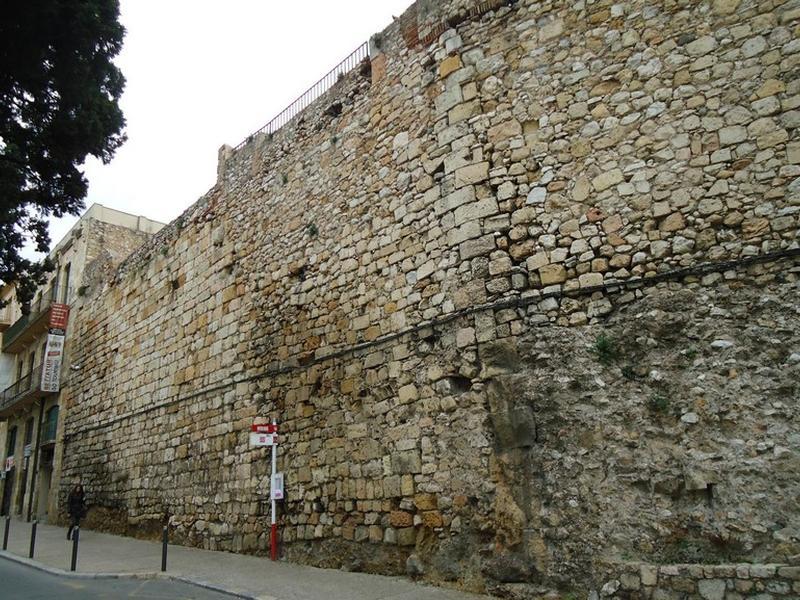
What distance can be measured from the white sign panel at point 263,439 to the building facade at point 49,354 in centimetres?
1020

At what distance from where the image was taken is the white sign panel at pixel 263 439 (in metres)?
8.86

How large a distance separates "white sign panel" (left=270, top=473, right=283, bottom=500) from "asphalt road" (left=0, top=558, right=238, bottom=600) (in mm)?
1627

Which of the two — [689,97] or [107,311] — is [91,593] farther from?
[107,311]

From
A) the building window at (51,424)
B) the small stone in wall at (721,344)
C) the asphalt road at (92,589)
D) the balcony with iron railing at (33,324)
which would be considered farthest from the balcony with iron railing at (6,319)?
the small stone in wall at (721,344)

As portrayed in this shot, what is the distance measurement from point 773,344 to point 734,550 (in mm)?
1706

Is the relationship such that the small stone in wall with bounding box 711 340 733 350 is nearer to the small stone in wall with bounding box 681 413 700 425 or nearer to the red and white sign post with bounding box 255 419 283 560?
the small stone in wall with bounding box 681 413 700 425

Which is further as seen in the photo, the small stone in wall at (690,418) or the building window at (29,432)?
the building window at (29,432)

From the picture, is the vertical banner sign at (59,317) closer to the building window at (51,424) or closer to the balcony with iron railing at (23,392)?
the balcony with iron railing at (23,392)

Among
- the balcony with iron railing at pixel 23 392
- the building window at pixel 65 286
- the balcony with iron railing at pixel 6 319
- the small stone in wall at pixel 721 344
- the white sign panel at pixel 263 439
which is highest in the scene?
the balcony with iron railing at pixel 6 319

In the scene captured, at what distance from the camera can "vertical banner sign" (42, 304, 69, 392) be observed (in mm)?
17984

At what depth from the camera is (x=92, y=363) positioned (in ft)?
54.0

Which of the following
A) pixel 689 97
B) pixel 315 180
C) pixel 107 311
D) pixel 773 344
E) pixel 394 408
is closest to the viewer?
pixel 773 344

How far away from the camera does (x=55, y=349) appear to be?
1827cm

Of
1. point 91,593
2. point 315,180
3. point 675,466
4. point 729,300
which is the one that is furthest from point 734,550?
point 315,180
